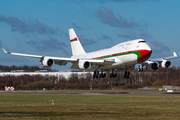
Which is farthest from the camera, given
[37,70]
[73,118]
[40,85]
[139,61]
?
[37,70]

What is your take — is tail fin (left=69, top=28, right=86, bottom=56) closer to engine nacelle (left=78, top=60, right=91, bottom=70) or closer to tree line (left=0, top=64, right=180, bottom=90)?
engine nacelle (left=78, top=60, right=91, bottom=70)

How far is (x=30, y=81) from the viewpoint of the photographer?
110312 millimetres

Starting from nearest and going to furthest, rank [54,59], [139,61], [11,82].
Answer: [139,61], [54,59], [11,82]

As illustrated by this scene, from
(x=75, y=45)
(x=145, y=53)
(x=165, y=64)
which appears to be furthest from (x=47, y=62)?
(x=165, y=64)

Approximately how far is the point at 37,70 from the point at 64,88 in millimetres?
32066

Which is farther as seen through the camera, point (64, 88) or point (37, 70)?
point (37, 70)

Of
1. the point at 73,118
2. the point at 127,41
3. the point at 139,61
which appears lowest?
the point at 73,118

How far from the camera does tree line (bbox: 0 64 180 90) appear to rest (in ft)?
345

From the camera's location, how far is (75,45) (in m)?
77.1

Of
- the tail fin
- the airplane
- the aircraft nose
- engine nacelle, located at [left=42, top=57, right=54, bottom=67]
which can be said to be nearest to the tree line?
the tail fin

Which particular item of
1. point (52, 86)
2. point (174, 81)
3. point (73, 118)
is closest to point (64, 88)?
point (52, 86)

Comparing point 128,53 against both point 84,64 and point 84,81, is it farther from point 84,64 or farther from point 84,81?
point 84,81

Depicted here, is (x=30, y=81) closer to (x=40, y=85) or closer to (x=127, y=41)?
(x=40, y=85)

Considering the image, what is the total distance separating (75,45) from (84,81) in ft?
127
